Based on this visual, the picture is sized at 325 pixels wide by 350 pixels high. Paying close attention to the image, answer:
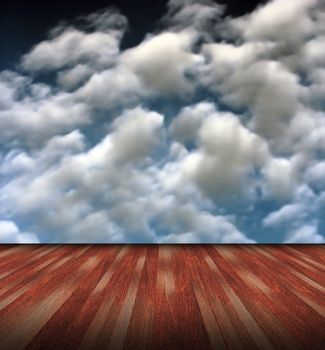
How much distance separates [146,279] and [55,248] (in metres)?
2.22

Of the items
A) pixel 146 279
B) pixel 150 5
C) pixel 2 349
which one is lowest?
pixel 2 349

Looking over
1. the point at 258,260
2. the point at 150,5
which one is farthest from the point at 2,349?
the point at 150,5

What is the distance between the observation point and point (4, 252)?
5098 mm

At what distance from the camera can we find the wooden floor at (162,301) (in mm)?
2227

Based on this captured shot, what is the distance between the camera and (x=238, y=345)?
214 centimetres

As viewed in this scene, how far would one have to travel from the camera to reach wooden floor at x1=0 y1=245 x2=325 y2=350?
2.23 metres

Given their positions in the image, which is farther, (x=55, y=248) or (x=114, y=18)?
(x=114, y=18)

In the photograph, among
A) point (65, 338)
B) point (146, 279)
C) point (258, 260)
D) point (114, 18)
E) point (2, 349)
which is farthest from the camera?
point (114, 18)

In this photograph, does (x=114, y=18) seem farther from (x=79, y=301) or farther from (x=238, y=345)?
(x=238, y=345)

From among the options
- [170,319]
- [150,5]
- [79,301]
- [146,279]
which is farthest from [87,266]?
[150,5]

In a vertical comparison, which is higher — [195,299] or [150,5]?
[150,5]

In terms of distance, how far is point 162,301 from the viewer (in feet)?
9.45

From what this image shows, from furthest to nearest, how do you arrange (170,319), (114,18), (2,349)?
1. (114,18)
2. (170,319)
3. (2,349)

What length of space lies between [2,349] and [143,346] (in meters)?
0.68
